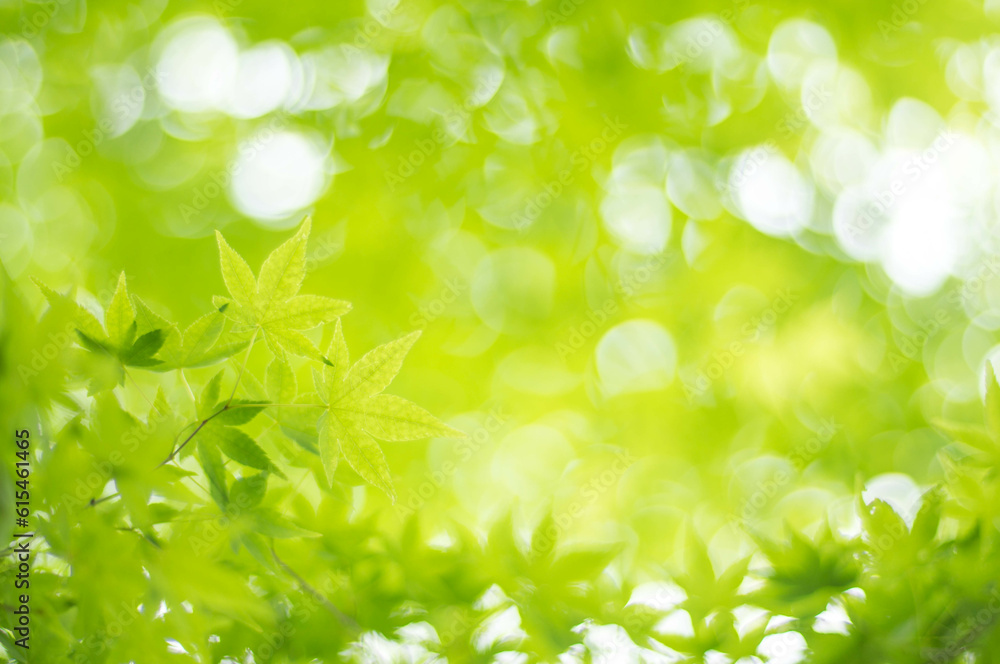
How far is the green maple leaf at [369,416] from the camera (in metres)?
0.45

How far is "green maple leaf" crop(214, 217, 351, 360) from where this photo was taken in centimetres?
46

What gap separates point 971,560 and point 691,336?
4.87ft

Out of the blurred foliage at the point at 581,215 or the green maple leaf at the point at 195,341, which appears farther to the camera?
the blurred foliage at the point at 581,215

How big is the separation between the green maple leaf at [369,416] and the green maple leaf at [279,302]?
1.1 inches

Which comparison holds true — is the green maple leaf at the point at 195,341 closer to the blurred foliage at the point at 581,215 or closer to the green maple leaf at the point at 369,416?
the green maple leaf at the point at 369,416

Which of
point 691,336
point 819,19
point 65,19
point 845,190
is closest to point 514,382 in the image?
point 691,336

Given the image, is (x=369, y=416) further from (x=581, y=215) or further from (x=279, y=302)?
(x=581, y=215)

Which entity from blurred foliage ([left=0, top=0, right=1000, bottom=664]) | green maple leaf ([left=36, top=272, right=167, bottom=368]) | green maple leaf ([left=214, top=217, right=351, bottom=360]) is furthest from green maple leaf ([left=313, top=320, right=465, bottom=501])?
blurred foliage ([left=0, top=0, right=1000, bottom=664])

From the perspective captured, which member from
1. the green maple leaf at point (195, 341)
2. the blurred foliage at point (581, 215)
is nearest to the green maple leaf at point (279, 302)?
the green maple leaf at point (195, 341)

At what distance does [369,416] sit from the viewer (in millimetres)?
458

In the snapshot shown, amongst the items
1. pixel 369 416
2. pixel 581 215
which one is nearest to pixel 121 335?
pixel 369 416

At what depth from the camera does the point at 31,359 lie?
1.32 feet

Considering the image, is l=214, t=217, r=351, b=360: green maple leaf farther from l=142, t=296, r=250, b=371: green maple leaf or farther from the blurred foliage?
the blurred foliage

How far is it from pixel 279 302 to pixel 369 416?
0.39ft
